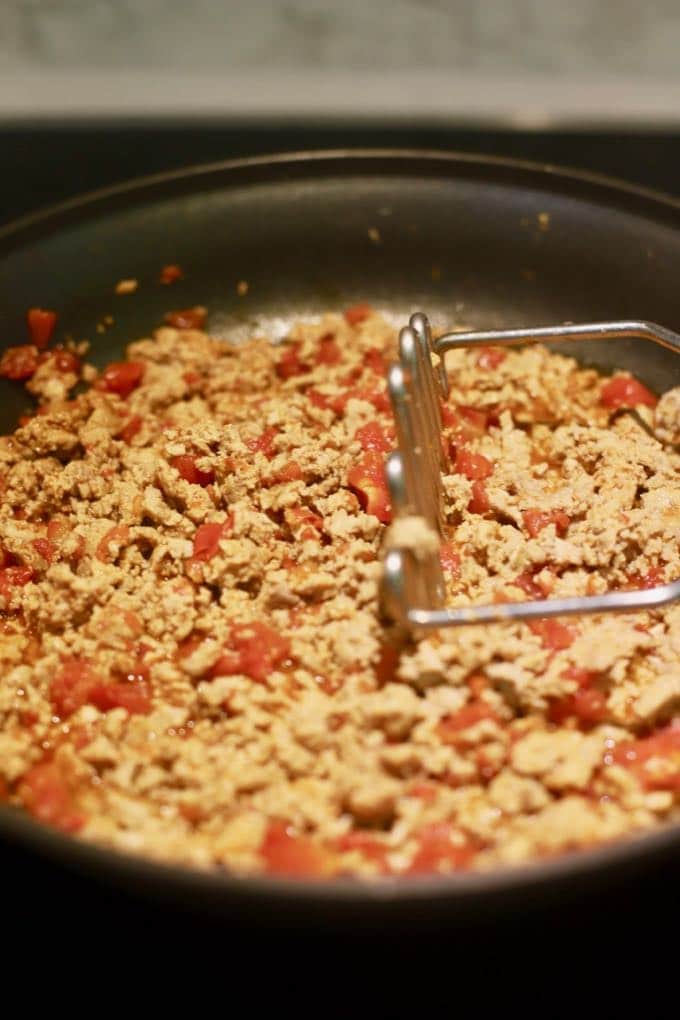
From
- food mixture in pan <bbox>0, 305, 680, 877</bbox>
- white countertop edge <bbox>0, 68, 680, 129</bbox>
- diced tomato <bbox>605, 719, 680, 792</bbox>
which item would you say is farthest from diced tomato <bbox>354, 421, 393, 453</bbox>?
white countertop edge <bbox>0, 68, 680, 129</bbox>

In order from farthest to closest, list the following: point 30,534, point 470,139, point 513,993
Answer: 1. point 470,139
2. point 30,534
3. point 513,993

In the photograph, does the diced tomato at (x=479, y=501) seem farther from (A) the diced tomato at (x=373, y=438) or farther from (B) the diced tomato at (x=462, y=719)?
(B) the diced tomato at (x=462, y=719)

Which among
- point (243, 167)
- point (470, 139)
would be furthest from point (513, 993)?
point (470, 139)

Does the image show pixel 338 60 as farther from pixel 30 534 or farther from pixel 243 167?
pixel 30 534

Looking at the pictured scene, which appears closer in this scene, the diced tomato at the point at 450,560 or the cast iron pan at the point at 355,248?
the diced tomato at the point at 450,560

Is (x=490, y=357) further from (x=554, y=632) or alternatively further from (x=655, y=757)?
(x=655, y=757)

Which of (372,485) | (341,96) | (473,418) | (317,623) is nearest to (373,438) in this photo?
(372,485)

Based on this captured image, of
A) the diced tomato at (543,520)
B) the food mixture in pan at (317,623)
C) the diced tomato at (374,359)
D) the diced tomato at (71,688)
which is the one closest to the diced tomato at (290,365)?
the food mixture in pan at (317,623)
